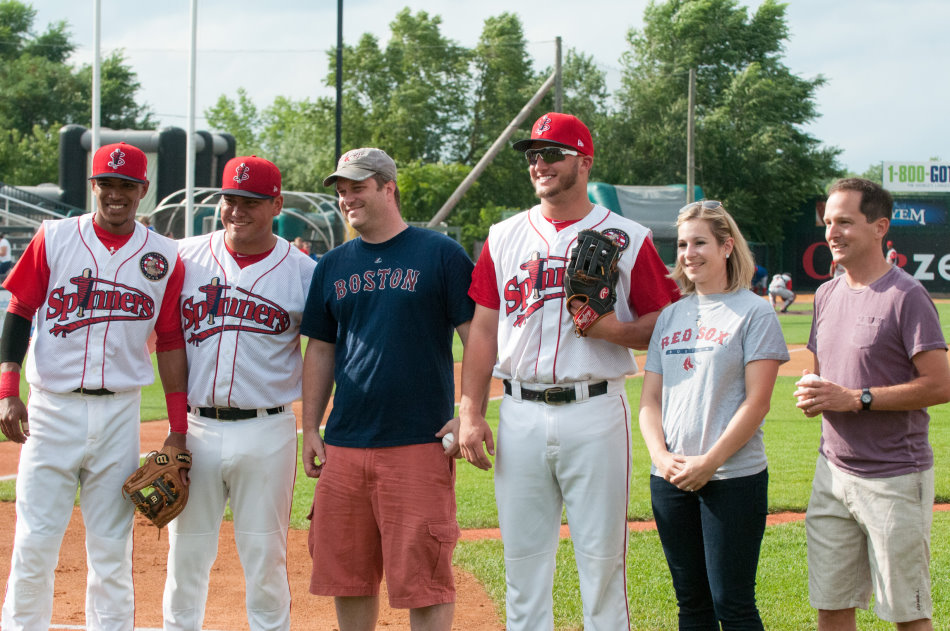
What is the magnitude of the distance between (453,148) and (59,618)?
145 ft

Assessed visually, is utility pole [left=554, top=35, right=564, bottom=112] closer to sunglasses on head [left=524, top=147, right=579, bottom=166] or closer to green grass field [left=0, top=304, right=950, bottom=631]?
green grass field [left=0, top=304, right=950, bottom=631]

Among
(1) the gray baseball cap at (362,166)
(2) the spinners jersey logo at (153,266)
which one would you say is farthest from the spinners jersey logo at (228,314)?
(1) the gray baseball cap at (362,166)

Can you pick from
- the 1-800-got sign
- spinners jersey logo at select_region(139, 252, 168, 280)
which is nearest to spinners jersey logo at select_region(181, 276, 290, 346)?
spinners jersey logo at select_region(139, 252, 168, 280)

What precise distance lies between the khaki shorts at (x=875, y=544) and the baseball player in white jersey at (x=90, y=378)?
7.84 ft

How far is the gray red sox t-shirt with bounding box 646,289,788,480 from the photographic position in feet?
10.3

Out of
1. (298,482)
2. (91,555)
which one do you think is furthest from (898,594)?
(298,482)

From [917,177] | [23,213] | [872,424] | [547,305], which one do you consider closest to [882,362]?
[872,424]

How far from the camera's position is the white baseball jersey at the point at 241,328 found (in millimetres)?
3619

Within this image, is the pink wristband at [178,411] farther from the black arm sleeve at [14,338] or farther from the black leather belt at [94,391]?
the black arm sleeve at [14,338]

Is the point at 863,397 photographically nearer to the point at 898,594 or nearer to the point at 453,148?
the point at 898,594

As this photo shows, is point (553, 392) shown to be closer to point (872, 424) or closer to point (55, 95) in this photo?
point (872, 424)

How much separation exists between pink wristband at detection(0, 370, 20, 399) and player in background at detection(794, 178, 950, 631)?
295cm

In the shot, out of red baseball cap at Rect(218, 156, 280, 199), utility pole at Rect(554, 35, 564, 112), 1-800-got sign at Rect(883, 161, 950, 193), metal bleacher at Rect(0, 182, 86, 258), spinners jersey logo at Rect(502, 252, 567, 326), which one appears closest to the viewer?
spinners jersey logo at Rect(502, 252, 567, 326)

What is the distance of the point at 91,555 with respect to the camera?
358 cm
